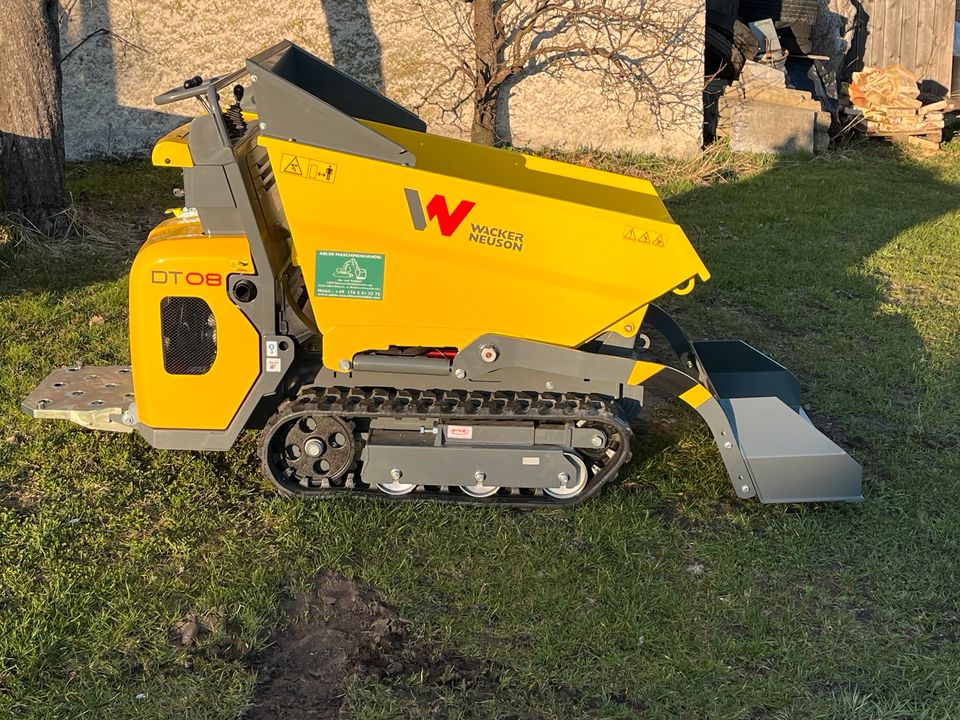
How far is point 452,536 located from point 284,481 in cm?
86

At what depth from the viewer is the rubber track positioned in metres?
4.21

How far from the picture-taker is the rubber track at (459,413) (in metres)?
4.21

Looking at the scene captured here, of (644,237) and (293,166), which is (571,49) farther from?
(293,166)

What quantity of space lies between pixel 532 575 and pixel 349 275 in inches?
60.0

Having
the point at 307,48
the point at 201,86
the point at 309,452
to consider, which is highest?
the point at 201,86

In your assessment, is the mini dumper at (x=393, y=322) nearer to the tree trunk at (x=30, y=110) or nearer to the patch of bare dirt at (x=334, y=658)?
the patch of bare dirt at (x=334, y=658)

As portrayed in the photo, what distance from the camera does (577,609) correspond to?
378 centimetres

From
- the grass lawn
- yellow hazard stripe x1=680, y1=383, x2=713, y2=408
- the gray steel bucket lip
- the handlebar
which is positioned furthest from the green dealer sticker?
the gray steel bucket lip

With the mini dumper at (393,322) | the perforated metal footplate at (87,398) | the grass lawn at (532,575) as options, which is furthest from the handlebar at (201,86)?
the grass lawn at (532,575)

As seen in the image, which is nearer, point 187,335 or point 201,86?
point 201,86

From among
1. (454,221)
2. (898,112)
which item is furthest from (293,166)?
(898,112)

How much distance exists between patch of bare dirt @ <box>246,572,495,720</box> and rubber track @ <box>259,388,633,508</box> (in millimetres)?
670

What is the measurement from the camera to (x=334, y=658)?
3.51 m

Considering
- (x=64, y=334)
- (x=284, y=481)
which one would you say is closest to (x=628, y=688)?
(x=284, y=481)
